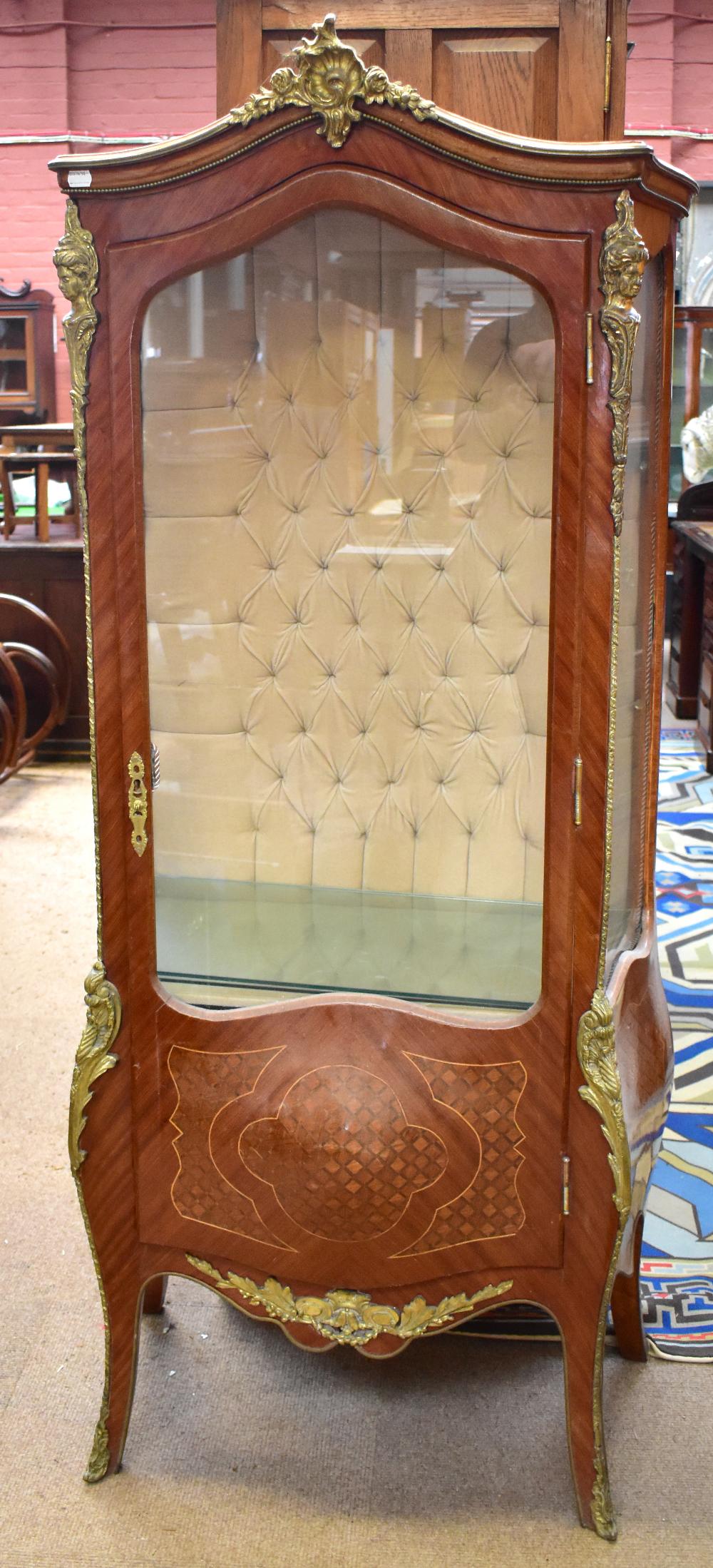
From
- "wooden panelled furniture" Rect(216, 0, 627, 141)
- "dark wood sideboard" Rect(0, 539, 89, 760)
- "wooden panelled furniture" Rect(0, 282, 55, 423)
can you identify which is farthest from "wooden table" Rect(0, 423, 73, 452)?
"wooden panelled furniture" Rect(216, 0, 627, 141)

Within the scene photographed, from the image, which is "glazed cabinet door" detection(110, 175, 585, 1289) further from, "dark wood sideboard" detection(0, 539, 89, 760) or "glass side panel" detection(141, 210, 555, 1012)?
"dark wood sideboard" detection(0, 539, 89, 760)

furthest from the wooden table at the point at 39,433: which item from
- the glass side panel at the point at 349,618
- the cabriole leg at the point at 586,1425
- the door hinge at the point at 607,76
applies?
the cabriole leg at the point at 586,1425

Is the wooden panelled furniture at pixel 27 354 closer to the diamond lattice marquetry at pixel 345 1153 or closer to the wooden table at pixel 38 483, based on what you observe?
the wooden table at pixel 38 483

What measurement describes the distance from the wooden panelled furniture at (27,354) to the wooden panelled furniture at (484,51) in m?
6.38

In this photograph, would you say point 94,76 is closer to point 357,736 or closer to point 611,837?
point 357,736

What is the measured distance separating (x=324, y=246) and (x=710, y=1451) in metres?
1.54

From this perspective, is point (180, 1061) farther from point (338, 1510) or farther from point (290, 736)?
point (338, 1510)

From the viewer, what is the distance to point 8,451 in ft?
19.3

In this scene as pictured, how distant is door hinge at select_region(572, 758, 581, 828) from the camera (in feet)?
4.73

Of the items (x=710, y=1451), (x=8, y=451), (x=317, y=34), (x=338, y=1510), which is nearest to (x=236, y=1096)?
(x=338, y=1510)

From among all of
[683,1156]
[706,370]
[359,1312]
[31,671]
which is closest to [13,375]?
[31,671]

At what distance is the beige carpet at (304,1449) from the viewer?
1.57 m

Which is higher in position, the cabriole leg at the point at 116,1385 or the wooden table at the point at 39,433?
the wooden table at the point at 39,433

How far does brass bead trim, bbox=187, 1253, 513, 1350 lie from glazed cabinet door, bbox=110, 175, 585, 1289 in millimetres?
31
